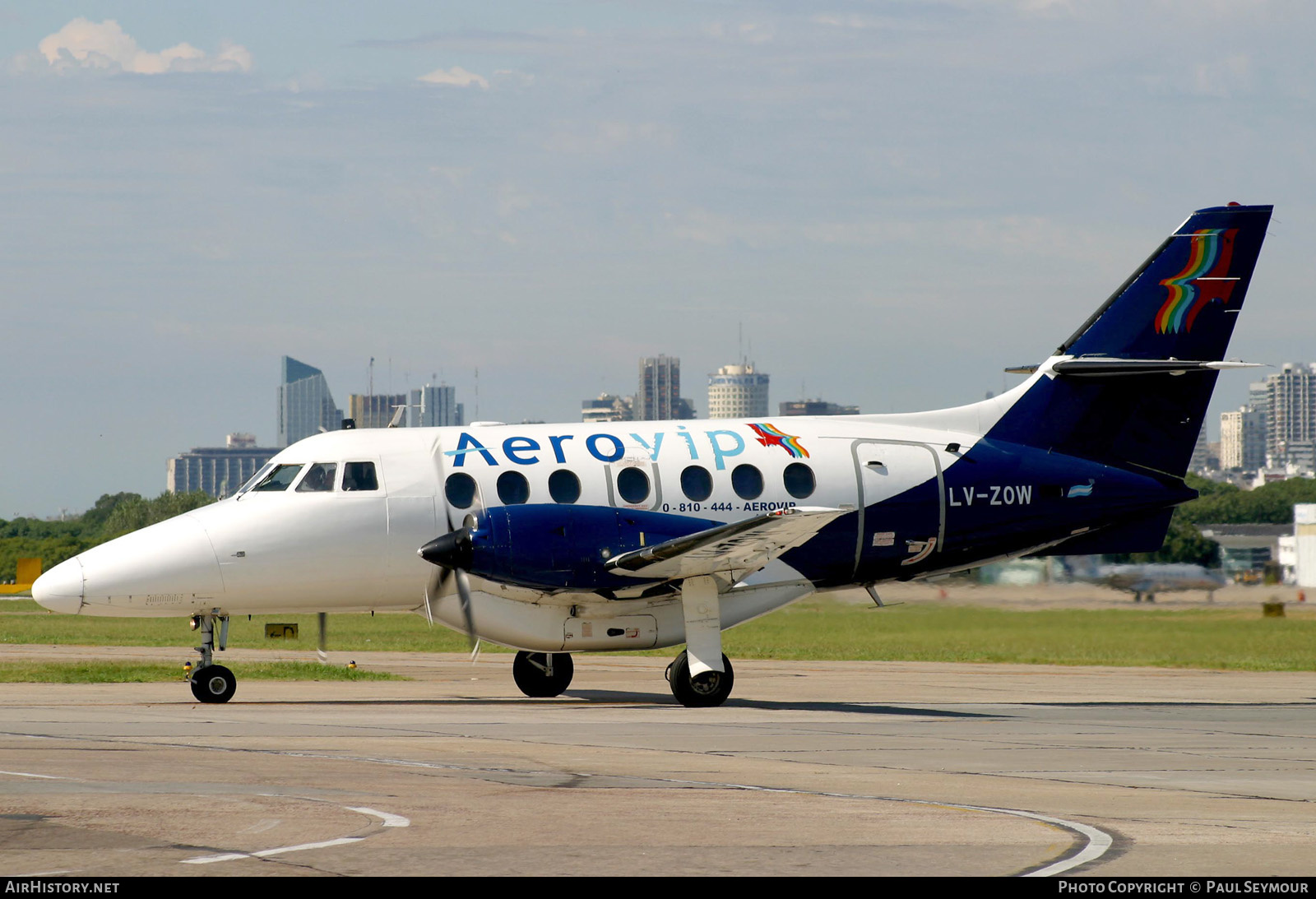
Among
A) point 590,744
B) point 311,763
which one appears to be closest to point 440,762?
point 311,763

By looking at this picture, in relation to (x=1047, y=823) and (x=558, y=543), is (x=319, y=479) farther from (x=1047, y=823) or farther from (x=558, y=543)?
(x=1047, y=823)

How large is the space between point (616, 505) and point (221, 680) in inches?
235

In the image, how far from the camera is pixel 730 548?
789 inches

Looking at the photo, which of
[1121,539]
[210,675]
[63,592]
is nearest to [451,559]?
[210,675]

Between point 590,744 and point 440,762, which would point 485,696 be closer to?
point 590,744

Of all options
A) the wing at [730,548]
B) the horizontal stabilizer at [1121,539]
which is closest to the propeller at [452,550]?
the wing at [730,548]

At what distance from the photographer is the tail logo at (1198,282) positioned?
23.1 m

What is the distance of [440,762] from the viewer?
13.8 metres

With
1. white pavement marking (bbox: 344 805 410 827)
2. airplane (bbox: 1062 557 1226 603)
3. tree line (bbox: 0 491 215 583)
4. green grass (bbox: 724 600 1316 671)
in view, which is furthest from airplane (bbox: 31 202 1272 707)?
tree line (bbox: 0 491 215 583)

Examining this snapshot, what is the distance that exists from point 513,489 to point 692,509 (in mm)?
2514

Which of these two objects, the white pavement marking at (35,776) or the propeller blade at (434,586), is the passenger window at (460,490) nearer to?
the propeller blade at (434,586)

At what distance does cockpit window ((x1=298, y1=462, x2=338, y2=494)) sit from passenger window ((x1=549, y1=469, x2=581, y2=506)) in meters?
3.05

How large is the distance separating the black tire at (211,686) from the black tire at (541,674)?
4.52 meters

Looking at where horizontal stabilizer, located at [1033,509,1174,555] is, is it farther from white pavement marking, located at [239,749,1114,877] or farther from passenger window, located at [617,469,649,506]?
white pavement marking, located at [239,749,1114,877]
